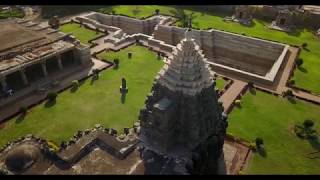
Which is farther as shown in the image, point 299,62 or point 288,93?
point 299,62

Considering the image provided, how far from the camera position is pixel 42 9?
258 ft

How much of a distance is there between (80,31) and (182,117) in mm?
43089

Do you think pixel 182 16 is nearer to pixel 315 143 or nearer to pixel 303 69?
pixel 303 69

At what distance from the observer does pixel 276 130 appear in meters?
37.2

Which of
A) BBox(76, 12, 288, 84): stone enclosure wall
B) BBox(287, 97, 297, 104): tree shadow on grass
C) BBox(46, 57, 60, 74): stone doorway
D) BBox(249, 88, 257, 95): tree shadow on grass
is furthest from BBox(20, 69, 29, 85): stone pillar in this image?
BBox(287, 97, 297, 104): tree shadow on grass

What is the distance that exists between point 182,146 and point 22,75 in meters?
27.1

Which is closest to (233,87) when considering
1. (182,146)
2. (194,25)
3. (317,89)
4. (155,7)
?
(317,89)

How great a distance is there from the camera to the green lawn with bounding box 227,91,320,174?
1270 inches

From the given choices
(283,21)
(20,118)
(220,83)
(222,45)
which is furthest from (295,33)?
(20,118)

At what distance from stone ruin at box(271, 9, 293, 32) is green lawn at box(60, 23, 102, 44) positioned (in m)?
37.9

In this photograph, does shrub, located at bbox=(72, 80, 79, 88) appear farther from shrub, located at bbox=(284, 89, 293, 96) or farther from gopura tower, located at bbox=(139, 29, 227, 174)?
shrub, located at bbox=(284, 89, 293, 96)
